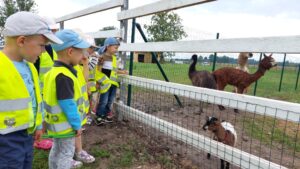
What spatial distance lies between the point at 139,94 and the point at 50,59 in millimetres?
3490

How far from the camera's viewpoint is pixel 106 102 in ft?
16.0

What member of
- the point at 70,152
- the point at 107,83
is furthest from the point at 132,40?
the point at 70,152

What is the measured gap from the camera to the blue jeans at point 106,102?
482 centimetres

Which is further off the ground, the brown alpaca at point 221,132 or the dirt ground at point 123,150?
the brown alpaca at point 221,132

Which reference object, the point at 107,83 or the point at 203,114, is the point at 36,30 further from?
the point at 203,114

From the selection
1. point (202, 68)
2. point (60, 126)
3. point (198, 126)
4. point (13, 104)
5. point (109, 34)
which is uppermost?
point (109, 34)

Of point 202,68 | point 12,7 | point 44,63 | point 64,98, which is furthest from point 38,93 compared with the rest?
point 12,7

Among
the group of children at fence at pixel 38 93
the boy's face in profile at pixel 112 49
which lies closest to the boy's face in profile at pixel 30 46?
the group of children at fence at pixel 38 93

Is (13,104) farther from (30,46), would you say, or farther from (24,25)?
(24,25)

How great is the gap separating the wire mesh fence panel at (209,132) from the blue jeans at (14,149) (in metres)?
1.88

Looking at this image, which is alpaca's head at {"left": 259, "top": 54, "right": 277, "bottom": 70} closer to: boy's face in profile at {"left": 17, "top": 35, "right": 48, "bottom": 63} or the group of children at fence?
the group of children at fence

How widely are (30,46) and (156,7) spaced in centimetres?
228

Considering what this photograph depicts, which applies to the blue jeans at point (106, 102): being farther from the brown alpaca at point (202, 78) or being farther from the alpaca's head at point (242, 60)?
the alpaca's head at point (242, 60)

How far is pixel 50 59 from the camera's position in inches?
142
